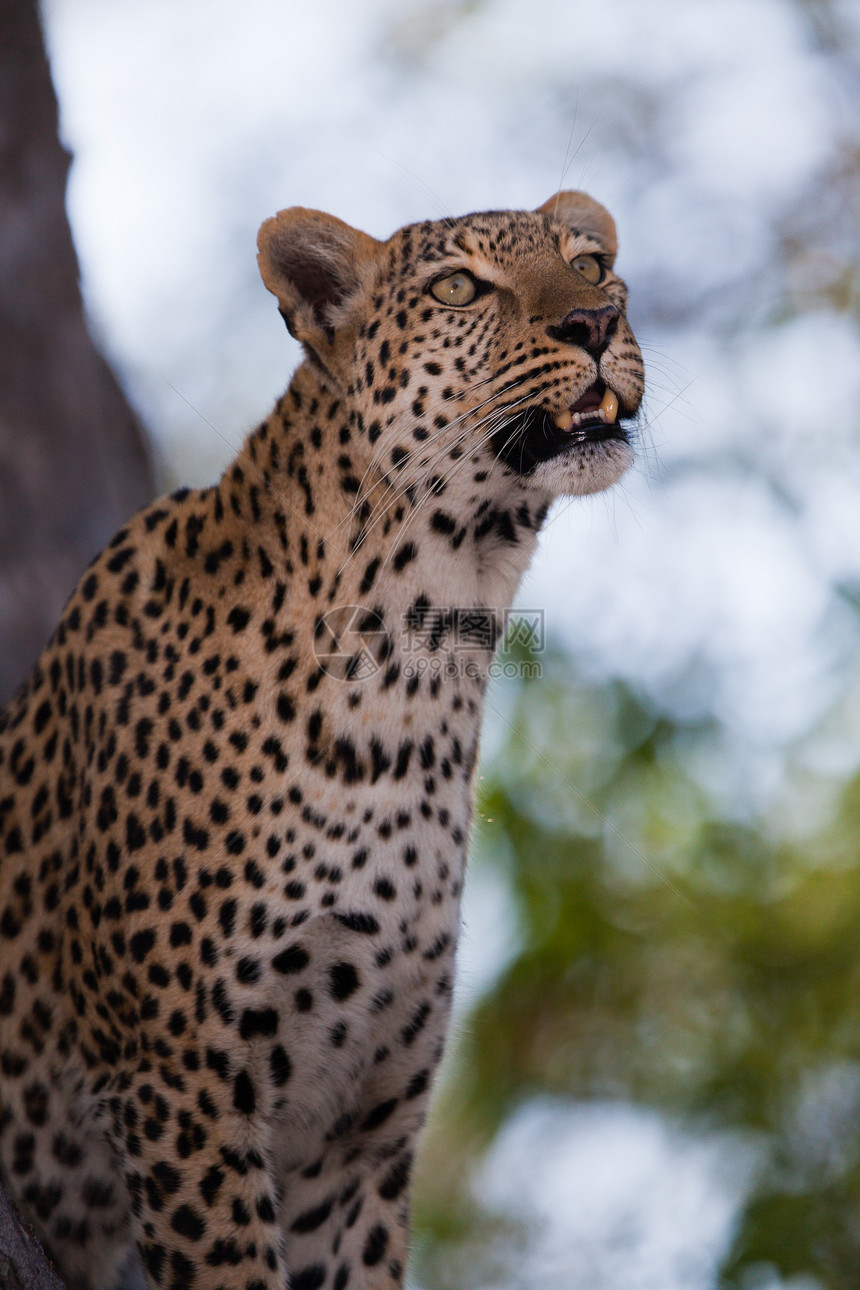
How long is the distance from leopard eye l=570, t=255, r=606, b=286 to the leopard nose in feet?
2.24

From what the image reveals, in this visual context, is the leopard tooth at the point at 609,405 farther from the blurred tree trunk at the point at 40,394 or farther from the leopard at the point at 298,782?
the blurred tree trunk at the point at 40,394

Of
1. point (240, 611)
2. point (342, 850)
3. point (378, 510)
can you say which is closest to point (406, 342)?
point (378, 510)

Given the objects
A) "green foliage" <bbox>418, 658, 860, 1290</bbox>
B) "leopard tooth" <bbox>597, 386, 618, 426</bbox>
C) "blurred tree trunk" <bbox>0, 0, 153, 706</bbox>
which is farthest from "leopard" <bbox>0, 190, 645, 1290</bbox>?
"green foliage" <bbox>418, 658, 860, 1290</bbox>

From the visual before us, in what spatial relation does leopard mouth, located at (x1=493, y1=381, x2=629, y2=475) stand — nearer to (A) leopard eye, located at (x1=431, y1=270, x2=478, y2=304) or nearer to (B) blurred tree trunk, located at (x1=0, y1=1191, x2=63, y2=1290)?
(A) leopard eye, located at (x1=431, y1=270, x2=478, y2=304)

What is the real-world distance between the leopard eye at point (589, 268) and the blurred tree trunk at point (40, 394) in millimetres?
3497

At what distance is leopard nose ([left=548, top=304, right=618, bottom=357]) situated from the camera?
159 inches

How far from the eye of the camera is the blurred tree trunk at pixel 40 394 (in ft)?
22.3

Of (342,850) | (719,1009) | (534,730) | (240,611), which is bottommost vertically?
(342,850)

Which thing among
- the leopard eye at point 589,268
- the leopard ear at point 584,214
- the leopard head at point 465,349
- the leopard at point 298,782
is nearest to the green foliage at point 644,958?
the leopard ear at point 584,214

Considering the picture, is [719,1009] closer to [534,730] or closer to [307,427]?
[534,730]

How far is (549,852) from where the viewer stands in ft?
33.7

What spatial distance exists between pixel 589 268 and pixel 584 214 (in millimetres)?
489

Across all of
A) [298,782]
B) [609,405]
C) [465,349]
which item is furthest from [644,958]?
[465,349]

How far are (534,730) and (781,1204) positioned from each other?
146 inches
